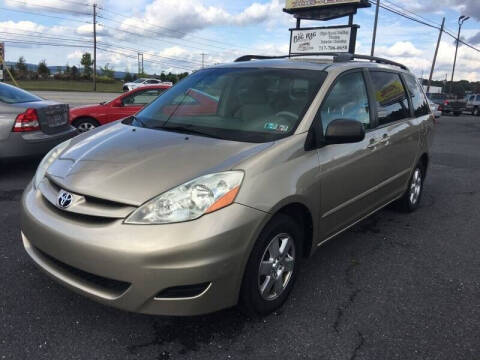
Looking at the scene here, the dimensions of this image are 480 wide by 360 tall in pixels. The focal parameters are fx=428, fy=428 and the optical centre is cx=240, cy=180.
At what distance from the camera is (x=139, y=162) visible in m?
2.63

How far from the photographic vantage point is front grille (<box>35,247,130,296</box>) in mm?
2314

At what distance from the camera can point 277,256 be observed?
2.74 m

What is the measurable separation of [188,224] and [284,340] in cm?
94

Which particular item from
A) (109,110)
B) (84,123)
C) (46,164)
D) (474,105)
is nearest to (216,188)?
(46,164)

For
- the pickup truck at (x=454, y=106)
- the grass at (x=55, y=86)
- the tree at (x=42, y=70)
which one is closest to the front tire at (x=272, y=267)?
the pickup truck at (x=454, y=106)

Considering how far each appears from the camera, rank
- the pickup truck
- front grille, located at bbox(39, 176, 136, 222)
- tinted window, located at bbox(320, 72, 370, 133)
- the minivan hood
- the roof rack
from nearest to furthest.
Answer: front grille, located at bbox(39, 176, 136, 222)
the minivan hood
tinted window, located at bbox(320, 72, 370, 133)
the roof rack
the pickup truck

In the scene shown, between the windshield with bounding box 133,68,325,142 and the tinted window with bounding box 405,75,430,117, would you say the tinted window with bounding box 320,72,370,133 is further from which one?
the tinted window with bounding box 405,75,430,117

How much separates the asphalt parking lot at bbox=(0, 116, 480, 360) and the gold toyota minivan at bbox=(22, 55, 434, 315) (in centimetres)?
26

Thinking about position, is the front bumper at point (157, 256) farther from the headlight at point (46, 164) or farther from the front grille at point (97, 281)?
the headlight at point (46, 164)

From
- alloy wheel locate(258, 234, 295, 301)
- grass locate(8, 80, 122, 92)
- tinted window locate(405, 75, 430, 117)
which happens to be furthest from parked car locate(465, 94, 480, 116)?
grass locate(8, 80, 122, 92)

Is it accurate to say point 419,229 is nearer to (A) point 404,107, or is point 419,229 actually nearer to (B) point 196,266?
(A) point 404,107

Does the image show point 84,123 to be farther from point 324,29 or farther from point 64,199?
point 324,29

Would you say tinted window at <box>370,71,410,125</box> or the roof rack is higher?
the roof rack

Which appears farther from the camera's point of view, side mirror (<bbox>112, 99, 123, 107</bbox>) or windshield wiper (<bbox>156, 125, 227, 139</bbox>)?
side mirror (<bbox>112, 99, 123, 107</bbox>)
